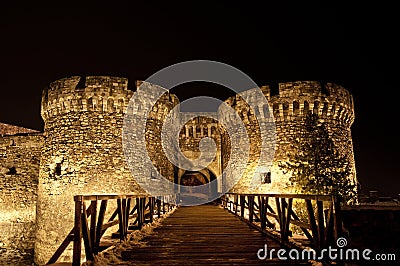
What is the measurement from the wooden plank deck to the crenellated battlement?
6592 mm

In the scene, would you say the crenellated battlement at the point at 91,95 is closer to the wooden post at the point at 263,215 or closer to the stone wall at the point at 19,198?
the stone wall at the point at 19,198

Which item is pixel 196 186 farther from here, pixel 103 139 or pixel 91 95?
pixel 91 95

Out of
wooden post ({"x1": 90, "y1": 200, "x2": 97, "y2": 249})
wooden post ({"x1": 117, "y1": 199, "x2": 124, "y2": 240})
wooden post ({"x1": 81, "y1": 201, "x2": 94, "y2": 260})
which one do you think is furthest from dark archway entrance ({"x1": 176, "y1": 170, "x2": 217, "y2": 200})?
wooden post ({"x1": 81, "y1": 201, "x2": 94, "y2": 260})

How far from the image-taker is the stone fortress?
12.0m

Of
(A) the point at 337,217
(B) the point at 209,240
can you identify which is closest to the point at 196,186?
(B) the point at 209,240

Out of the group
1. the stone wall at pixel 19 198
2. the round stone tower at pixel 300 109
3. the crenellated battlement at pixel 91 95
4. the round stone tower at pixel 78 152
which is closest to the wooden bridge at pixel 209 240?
the round stone tower at pixel 78 152

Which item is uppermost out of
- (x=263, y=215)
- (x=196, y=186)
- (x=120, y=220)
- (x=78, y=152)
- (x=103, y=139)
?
(x=103, y=139)

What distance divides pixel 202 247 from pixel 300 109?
936 cm

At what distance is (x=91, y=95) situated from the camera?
12.4m

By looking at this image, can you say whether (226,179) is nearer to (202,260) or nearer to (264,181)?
(264,181)

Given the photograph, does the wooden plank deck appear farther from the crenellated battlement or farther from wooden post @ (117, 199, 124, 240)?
the crenellated battlement

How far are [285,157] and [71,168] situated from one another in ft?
25.7

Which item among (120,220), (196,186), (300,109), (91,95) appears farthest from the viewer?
(196,186)

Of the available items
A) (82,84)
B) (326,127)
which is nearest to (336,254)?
(326,127)
